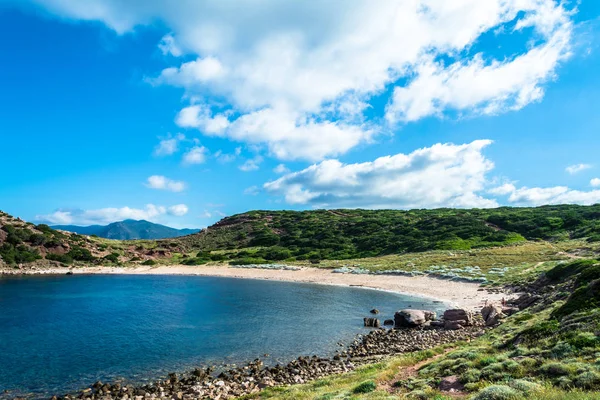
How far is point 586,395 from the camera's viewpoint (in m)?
8.69

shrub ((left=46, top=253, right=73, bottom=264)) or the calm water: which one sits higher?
shrub ((left=46, top=253, right=73, bottom=264))

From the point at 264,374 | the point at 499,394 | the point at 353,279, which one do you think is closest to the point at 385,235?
the point at 353,279

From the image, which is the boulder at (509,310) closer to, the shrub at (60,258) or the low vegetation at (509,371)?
the low vegetation at (509,371)

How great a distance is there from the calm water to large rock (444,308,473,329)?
27.0 ft

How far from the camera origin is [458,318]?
32.1m

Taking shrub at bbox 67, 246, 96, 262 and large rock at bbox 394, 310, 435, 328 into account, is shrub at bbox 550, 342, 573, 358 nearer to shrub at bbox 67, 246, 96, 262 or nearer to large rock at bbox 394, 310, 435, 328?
large rock at bbox 394, 310, 435, 328

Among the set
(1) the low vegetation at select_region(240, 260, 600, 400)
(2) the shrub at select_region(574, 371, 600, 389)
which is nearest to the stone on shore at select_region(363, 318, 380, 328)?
(1) the low vegetation at select_region(240, 260, 600, 400)

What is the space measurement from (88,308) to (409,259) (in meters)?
59.7

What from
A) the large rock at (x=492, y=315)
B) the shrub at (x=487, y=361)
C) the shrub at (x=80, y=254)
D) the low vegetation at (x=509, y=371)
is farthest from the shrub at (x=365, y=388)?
the shrub at (x=80, y=254)

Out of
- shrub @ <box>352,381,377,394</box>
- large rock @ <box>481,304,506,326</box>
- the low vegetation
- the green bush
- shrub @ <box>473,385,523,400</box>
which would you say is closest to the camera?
shrub @ <box>473,385,523,400</box>

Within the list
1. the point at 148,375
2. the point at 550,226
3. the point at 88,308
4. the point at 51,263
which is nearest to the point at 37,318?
the point at 88,308

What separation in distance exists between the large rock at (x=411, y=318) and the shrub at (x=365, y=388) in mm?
20878

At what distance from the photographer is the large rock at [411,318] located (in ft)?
111

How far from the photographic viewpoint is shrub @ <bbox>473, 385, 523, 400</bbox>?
9.74m
